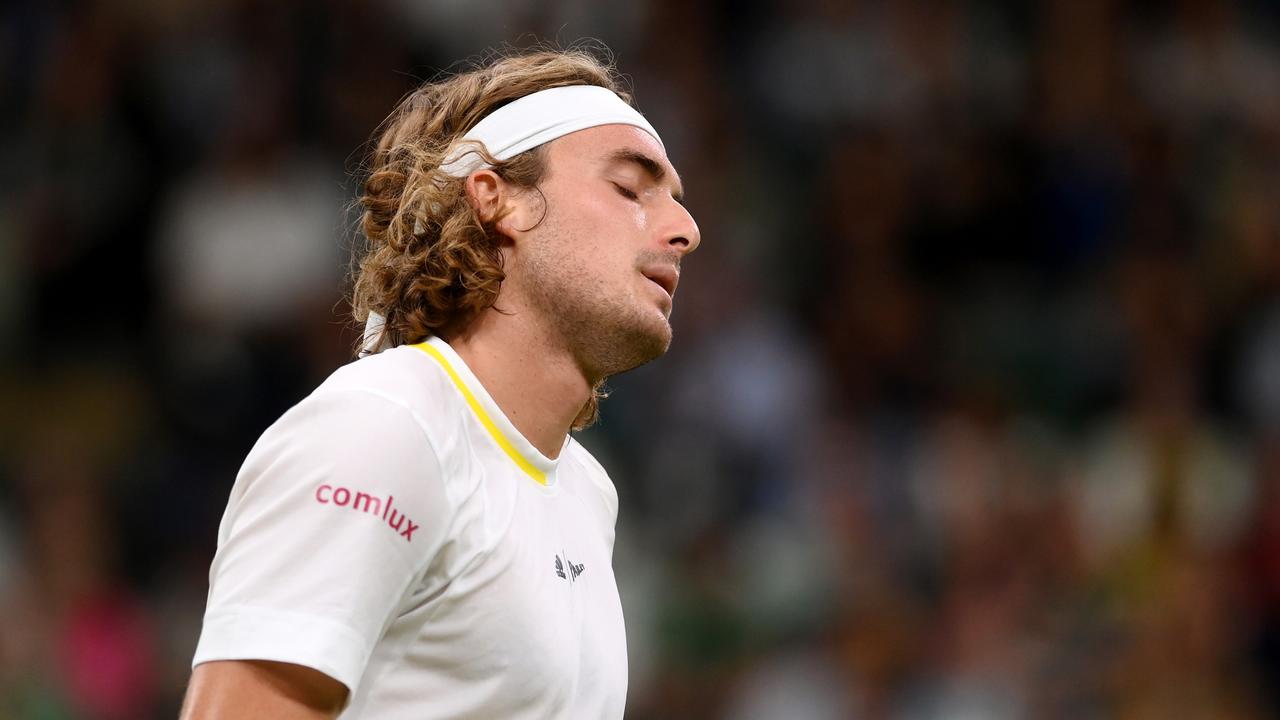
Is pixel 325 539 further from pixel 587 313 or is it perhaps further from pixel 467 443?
pixel 587 313

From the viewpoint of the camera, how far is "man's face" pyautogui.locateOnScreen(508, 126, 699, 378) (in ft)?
10.6

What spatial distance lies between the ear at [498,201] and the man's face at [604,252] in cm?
4

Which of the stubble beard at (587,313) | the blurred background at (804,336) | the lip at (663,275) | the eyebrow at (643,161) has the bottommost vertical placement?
the blurred background at (804,336)

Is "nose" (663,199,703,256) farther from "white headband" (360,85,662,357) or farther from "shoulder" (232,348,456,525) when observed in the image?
"shoulder" (232,348,456,525)

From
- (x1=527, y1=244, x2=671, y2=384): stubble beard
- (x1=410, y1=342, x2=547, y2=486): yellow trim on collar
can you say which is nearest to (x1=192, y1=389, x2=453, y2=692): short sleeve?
(x1=410, y1=342, x2=547, y2=486): yellow trim on collar

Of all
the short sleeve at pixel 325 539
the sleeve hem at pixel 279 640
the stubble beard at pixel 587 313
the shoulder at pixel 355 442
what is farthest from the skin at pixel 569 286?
the sleeve hem at pixel 279 640

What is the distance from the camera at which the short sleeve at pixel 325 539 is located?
8.42ft

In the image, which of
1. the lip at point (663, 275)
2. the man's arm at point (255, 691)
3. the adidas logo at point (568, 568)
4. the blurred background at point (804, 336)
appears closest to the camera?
the man's arm at point (255, 691)

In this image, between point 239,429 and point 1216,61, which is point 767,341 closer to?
point 239,429

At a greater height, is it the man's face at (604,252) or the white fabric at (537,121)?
the white fabric at (537,121)

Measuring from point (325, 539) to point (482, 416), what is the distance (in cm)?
53

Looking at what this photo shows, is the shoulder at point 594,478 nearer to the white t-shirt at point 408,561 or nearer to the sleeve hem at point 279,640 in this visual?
the white t-shirt at point 408,561

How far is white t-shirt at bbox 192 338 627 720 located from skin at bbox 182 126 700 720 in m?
0.11

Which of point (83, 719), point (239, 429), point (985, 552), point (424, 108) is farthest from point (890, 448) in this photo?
point (424, 108)
